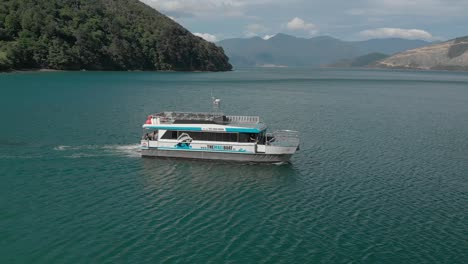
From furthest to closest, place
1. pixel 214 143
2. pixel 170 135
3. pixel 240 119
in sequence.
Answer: pixel 240 119, pixel 170 135, pixel 214 143

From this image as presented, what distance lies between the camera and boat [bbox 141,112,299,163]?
1844 inches

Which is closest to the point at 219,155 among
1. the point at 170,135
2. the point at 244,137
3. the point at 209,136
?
the point at 209,136

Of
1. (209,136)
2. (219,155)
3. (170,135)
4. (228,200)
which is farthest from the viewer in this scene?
(170,135)

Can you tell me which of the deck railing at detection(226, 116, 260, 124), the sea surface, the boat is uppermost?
the deck railing at detection(226, 116, 260, 124)

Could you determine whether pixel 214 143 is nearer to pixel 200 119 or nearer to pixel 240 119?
pixel 200 119

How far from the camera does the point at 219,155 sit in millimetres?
47438

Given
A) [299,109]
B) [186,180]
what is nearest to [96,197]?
[186,180]

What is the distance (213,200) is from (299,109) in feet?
199

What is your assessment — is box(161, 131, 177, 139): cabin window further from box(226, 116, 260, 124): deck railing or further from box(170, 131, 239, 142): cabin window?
box(226, 116, 260, 124): deck railing

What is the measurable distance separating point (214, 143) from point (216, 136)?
955 mm

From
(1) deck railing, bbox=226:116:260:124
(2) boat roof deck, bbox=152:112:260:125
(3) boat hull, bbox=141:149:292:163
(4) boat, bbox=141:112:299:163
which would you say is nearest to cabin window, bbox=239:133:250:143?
(4) boat, bbox=141:112:299:163

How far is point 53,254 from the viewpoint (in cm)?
2547

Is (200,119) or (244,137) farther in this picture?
(200,119)

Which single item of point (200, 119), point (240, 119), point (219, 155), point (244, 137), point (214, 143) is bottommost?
point (219, 155)
